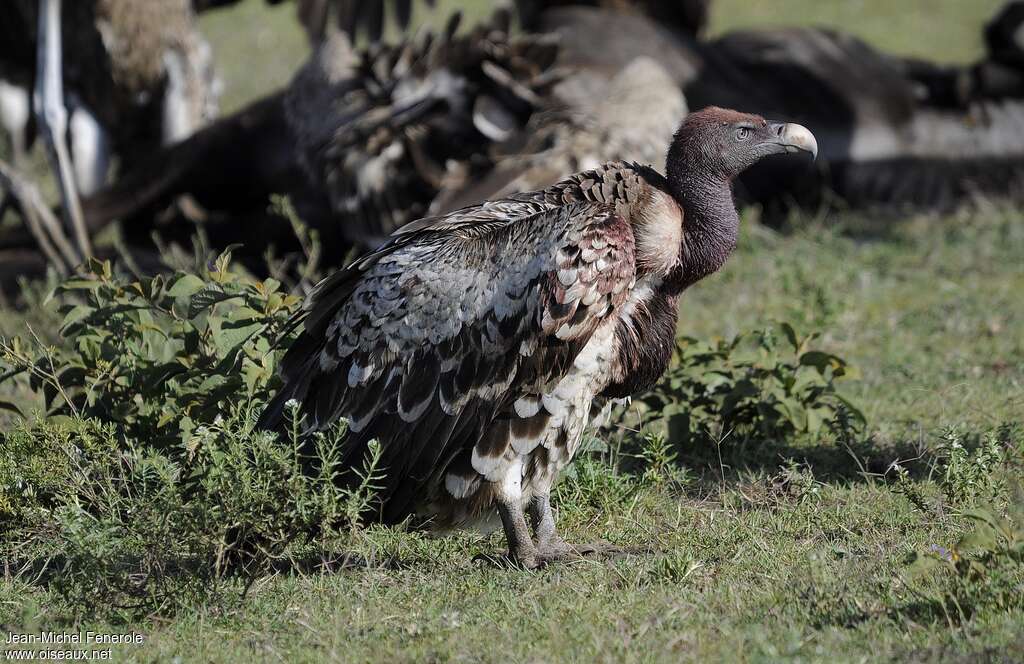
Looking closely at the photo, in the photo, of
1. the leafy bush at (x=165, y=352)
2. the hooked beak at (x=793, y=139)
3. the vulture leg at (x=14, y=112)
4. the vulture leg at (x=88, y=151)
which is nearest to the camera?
the hooked beak at (x=793, y=139)

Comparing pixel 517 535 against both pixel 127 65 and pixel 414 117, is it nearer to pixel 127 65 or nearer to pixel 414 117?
pixel 414 117

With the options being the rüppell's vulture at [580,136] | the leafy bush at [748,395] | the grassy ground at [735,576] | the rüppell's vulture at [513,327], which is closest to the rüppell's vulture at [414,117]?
the rüppell's vulture at [580,136]

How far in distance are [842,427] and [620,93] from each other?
3.14m

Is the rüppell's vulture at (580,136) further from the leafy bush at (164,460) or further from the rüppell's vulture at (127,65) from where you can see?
the rüppell's vulture at (127,65)

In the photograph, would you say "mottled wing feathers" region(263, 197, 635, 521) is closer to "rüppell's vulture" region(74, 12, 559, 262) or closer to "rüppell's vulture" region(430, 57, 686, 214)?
"rüppell's vulture" region(430, 57, 686, 214)

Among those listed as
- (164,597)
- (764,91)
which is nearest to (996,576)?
(164,597)

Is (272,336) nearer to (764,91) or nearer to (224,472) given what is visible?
(224,472)

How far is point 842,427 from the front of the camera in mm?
4520

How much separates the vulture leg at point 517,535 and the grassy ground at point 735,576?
0.09m

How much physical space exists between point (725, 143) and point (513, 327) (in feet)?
3.00

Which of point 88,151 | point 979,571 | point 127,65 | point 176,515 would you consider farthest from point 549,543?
point 88,151

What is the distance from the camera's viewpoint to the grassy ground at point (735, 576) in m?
3.11

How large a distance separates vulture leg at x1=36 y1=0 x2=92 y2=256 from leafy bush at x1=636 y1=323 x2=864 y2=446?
3652 millimetres

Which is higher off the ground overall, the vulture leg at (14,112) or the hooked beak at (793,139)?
the hooked beak at (793,139)
